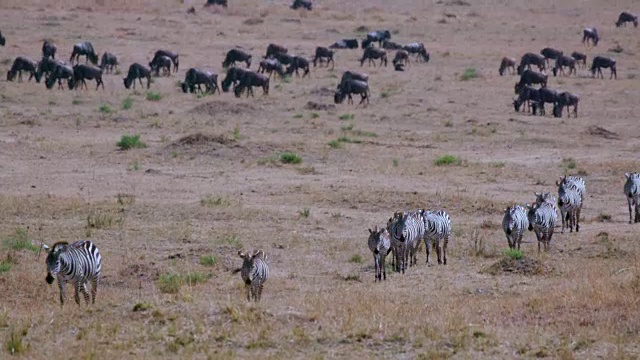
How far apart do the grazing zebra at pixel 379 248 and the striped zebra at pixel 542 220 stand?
3076 mm

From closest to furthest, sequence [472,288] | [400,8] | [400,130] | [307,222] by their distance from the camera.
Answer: [472,288] → [307,222] → [400,130] → [400,8]

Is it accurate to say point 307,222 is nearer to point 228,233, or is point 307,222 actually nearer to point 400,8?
point 228,233

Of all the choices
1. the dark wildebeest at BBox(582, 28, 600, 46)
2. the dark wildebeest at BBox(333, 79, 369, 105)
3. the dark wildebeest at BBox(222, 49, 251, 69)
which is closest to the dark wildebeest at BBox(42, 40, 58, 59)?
the dark wildebeest at BBox(222, 49, 251, 69)

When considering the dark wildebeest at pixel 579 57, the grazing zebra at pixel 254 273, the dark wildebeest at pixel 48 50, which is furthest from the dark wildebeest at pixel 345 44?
the grazing zebra at pixel 254 273

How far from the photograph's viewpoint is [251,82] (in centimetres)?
3928

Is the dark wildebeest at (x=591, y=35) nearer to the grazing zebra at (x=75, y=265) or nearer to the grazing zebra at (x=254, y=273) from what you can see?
the grazing zebra at (x=254, y=273)

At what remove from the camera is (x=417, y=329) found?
419 inches

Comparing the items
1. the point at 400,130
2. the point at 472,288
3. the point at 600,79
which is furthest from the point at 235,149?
the point at 600,79

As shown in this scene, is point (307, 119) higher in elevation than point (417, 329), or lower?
lower

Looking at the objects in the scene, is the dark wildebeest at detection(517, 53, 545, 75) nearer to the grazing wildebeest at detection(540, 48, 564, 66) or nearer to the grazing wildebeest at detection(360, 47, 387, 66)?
the grazing wildebeest at detection(540, 48, 564, 66)

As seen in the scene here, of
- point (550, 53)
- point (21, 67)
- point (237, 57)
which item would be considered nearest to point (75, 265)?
point (21, 67)

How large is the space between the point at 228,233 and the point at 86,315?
26.2ft

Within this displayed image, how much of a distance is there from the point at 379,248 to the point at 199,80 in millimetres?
24785

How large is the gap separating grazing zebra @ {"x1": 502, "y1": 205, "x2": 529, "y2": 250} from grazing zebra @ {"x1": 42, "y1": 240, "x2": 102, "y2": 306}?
6588 mm
